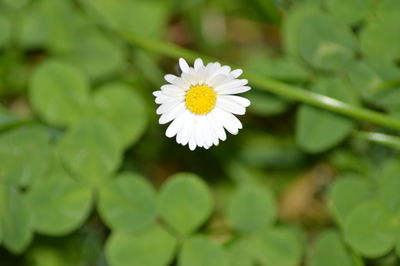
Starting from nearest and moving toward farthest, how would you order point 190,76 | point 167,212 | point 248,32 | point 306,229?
point 190,76 → point 167,212 → point 306,229 → point 248,32

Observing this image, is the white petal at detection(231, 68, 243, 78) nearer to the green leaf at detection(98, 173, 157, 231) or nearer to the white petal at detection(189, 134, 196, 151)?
the white petal at detection(189, 134, 196, 151)

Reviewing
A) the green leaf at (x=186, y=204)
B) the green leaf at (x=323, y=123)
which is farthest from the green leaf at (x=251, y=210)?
the green leaf at (x=323, y=123)

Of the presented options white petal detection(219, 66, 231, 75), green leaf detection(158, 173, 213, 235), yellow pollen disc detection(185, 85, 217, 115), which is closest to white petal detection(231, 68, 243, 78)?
white petal detection(219, 66, 231, 75)

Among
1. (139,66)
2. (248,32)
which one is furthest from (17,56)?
(248,32)

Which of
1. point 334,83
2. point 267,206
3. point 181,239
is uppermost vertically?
point 334,83

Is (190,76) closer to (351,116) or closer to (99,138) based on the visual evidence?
(99,138)

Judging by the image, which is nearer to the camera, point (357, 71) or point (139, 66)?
point (357, 71)
